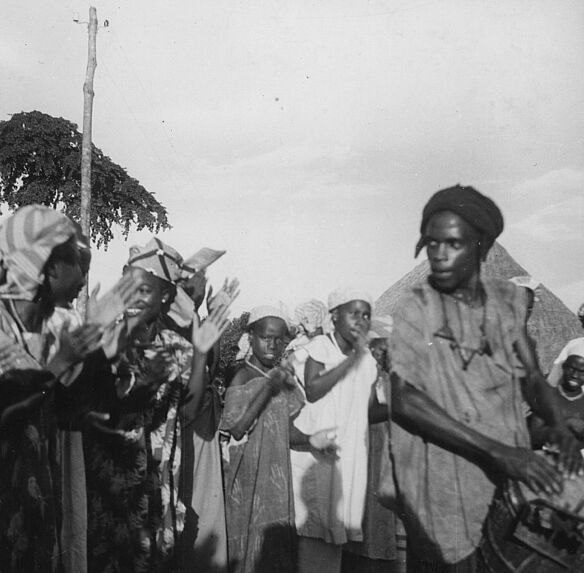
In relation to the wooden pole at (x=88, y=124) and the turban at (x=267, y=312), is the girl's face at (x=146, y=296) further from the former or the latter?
the wooden pole at (x=88, y=124)

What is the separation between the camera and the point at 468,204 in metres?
2.37

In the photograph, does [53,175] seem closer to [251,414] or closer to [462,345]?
[251,414]

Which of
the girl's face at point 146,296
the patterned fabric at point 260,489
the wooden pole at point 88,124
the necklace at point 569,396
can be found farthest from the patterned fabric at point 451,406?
the wooden pole at point 88,124

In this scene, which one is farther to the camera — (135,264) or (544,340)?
(544,340)

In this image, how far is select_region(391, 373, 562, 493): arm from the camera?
213cm

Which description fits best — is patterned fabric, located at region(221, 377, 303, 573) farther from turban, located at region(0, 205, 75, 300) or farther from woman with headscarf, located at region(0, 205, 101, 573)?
turban, located at region(0, 205, 75, 300)

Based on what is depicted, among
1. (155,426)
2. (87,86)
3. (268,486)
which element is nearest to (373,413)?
(268,486)

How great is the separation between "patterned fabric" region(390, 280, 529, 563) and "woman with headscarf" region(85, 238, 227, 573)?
1.56 m

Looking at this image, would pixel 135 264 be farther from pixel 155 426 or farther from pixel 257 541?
pixel 257 541

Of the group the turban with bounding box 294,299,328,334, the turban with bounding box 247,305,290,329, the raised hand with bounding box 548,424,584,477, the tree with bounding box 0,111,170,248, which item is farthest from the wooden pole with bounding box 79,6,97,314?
the raised hand with bounding box 548,424,584,477

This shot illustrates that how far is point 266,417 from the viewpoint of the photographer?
4680 millimetres

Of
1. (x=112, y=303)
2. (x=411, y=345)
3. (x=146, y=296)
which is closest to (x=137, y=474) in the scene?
(x=146, y=296)

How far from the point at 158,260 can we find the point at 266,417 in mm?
1296

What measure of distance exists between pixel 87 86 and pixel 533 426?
12.3 metres
